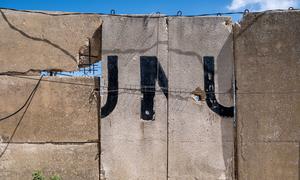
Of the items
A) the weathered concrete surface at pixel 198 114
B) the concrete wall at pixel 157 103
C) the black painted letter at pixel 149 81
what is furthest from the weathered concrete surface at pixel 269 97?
the black painted letter at pixel 149 81

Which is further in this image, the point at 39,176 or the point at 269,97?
the point at 269,97

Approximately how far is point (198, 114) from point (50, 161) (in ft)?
5.51

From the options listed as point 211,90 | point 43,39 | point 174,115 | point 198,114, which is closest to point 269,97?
point 211,90

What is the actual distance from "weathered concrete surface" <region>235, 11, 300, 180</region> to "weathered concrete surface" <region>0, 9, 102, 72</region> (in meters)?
1.73

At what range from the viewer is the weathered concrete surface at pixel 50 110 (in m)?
4.34

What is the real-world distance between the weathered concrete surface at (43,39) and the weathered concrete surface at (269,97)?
1.73m

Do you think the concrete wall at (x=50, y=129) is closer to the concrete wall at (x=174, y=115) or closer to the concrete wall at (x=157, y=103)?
the concrete wall at (x=157, y=103)

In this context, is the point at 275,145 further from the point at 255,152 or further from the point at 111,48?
the point at 111,48

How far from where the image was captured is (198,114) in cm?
433

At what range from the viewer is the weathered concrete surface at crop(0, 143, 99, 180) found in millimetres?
4316

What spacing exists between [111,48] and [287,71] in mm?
1906

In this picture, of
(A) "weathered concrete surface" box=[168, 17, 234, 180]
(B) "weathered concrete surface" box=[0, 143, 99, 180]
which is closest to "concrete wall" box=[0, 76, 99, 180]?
(B) "weathered concrete surface" box=[0, 143, 99, 180]

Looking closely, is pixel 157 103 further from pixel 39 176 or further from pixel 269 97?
pixel 39 176

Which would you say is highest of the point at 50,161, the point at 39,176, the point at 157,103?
the point at 157,103
